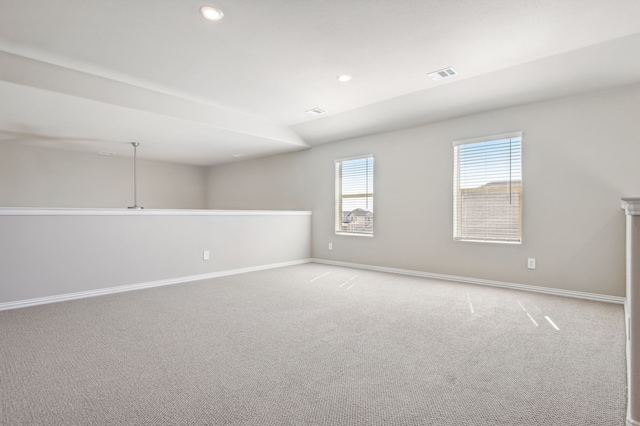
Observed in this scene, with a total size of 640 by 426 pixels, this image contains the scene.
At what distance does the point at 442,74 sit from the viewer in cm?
364

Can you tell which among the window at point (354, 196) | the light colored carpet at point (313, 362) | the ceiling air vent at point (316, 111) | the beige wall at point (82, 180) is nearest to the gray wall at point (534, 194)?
the window at point (354, 196)

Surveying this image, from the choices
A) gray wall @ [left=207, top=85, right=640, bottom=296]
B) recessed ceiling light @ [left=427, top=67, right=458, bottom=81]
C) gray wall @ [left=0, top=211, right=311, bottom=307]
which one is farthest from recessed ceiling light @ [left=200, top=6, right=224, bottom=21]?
gray wall @ [left=207, top=85, right=640, bottom=296]

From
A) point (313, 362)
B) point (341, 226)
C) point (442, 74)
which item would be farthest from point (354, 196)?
point (313, 362)

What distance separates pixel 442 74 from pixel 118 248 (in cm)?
432

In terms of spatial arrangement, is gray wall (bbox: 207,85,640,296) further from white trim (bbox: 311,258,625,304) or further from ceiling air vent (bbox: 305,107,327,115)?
ceiling air vent (bbox: 305,107,327,115)

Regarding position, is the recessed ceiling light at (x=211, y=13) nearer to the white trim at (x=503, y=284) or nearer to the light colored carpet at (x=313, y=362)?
the light colored carpet at (x=313, y=362)

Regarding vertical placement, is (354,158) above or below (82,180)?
above

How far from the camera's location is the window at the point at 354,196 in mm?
5629

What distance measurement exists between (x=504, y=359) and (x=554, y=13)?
262 centimetres

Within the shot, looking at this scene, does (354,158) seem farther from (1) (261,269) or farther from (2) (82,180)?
(2) (82,180)

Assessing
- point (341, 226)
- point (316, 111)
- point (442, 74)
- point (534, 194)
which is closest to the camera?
point (442, 74)

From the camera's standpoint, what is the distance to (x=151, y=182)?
7.84 m

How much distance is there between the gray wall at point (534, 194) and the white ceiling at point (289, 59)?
26cm

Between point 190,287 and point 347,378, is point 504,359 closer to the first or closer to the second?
point 347,378
